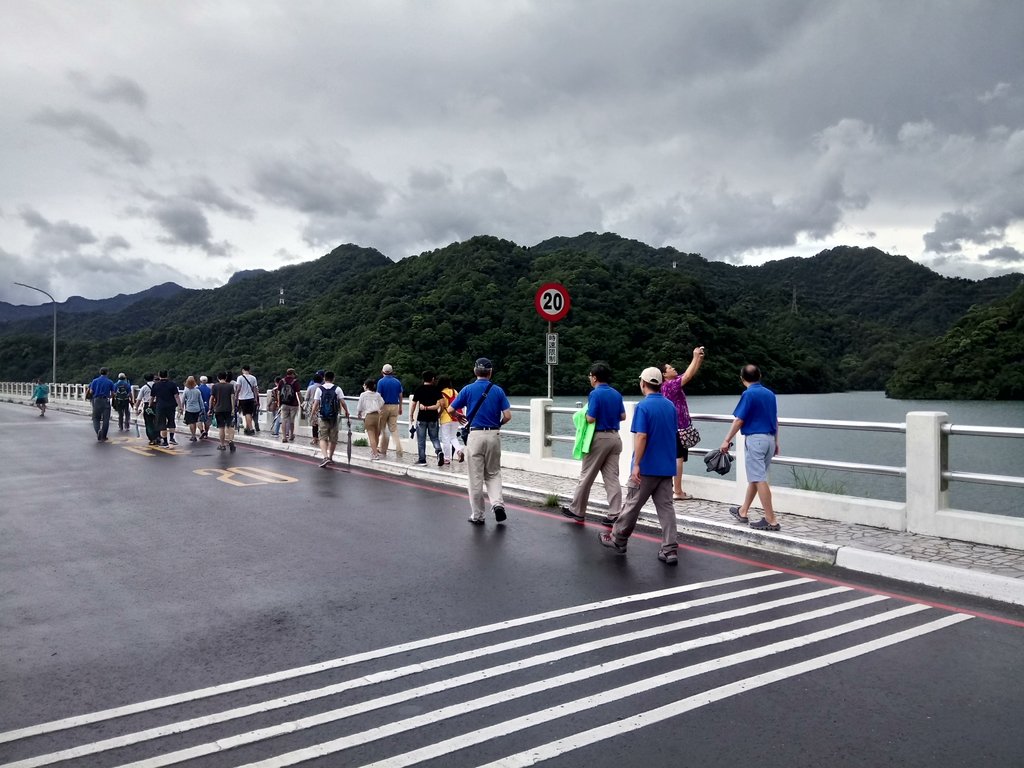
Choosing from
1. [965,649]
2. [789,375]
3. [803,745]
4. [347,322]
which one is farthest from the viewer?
[789,375]

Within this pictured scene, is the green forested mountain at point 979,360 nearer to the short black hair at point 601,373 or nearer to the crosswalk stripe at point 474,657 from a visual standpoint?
the short black hair at point 601,373

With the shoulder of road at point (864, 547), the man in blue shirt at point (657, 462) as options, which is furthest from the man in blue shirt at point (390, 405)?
the man in blue shirt at point (657, 462)

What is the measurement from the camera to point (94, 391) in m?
21.1

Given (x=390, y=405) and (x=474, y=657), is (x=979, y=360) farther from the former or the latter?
(x=474, y=657)

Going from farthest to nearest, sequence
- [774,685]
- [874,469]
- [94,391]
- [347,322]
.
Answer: [347,322] → [94,391] → [874,469] → [774,685]

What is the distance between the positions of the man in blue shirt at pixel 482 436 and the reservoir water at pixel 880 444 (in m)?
4.64

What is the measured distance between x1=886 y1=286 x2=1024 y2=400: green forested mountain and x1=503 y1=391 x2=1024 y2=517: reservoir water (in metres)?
0.91

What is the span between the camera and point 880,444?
148 ft

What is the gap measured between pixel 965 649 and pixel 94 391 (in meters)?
21.7

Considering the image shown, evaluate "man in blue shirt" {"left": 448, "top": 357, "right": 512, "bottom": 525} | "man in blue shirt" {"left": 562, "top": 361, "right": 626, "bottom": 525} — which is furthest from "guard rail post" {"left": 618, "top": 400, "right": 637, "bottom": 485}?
"man in blue shirt" {"left": 448, "top": 357, "right": 512, "bottom": 525}

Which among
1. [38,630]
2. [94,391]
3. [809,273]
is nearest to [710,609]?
[38,630]

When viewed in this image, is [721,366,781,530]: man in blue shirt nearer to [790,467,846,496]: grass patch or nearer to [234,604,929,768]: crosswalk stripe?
[790,467,846,496]: grass patch

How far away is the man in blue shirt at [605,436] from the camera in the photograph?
8.54m

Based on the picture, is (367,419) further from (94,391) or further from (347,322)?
(347,322)
